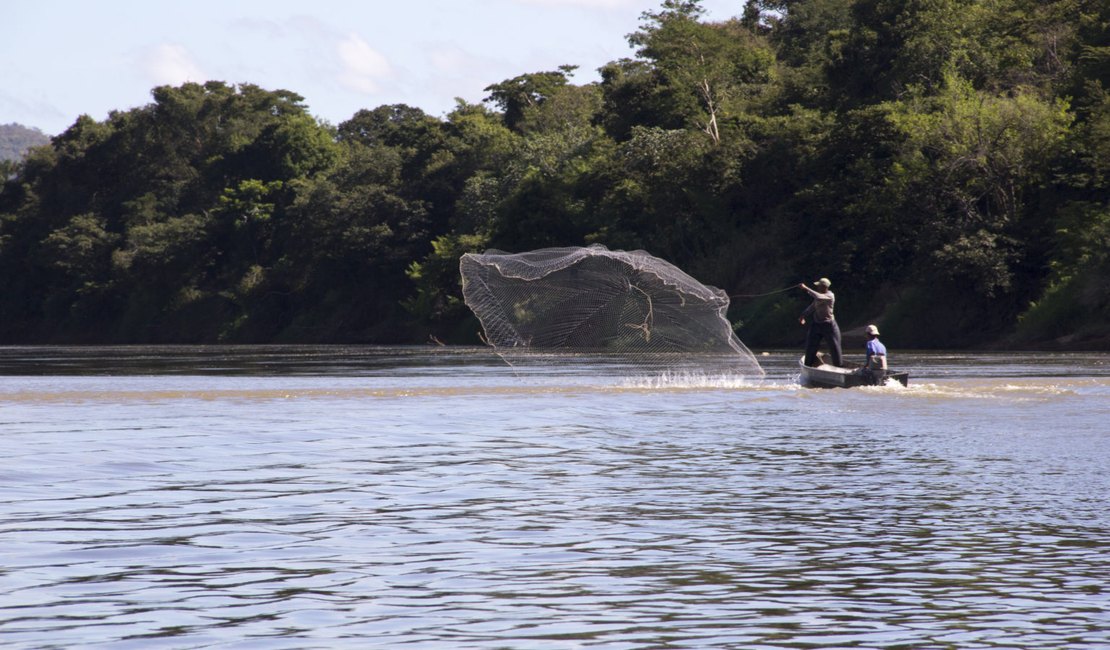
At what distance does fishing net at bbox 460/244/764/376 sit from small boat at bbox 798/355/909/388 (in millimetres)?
1278

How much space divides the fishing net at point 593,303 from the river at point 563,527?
4.87 m

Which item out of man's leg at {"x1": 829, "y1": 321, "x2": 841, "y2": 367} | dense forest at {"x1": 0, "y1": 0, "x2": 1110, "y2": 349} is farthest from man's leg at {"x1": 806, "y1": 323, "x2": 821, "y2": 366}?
dense forest at {"x1": 0, "y1": 0, "x2": 1110, "y2": 349}

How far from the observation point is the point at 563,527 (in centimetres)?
1398

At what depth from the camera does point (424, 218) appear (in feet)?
354

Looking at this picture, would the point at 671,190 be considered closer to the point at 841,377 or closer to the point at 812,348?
the point at 812,348

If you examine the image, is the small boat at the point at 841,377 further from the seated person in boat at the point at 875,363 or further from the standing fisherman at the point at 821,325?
the standing fisherman at the point at 821,325

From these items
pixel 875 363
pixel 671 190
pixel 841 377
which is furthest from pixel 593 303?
pixel 671 190

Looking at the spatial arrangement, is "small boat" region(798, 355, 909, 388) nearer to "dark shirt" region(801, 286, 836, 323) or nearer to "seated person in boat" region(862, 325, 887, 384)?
"seated person in boat" region(862, 325, 887, 384)

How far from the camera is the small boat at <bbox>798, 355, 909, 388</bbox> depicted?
3131 cm

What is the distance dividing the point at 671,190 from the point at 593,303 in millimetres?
45806

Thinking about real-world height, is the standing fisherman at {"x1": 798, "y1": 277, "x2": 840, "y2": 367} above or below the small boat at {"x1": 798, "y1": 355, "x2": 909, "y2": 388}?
above

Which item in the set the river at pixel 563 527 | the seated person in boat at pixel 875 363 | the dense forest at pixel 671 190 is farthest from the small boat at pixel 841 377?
the dense forest at pixel 671 190

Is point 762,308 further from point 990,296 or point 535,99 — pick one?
point 535,99

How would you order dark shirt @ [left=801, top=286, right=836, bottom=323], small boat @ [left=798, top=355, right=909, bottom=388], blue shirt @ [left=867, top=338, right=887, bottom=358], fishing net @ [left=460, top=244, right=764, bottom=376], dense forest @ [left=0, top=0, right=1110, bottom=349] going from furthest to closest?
dense forest @ [left=0, top=0, right=1110, bottom=349] < dark shirt @ [left=801, top=286, right=836, bottom=323] < fishing net @ [left=460, top=244, right=764, bottom=376] < small boat @ [left=798, top=355, right=909, bottom=388] < blue shirt @ [left=867, top=338, right=887, bottom=358]
